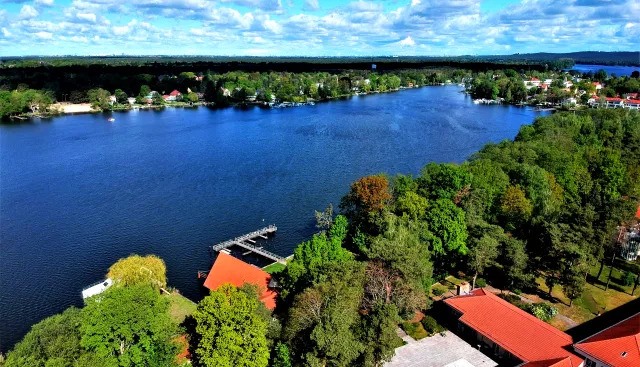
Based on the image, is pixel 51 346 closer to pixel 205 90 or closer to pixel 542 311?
pixel 542 311

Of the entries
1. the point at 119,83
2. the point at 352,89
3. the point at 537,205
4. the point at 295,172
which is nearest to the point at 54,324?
the point at 537,205

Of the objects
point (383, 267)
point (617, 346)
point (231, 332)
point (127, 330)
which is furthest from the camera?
point (383, 267)

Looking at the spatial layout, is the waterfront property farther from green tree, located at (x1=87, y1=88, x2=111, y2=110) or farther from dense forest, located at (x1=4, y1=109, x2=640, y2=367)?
green tree, located at (x1=87, y1=88, x2=111, y2=110)

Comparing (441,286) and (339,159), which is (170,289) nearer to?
(441,286)

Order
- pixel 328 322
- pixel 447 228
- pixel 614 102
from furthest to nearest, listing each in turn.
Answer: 1. pixel 614 102
2. pixel 447 228
3. pixel 328 322

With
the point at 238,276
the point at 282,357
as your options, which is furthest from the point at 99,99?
the point at 282,357
